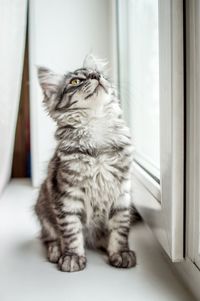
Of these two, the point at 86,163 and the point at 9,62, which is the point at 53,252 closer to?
the point at 86,163

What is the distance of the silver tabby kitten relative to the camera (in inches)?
37.1

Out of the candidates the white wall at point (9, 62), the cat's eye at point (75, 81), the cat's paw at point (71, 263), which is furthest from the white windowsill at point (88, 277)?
the cat's eye at point (75, 81)

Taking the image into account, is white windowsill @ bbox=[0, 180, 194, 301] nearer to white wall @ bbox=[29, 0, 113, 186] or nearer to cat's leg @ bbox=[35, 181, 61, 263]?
cat's leg @ bbox=[35, 181, 61, 263]

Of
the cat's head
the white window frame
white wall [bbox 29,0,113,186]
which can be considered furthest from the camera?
white wall [bbox 29,0,113,186]

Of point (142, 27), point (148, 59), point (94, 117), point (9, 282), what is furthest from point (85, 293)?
point (142, 27)

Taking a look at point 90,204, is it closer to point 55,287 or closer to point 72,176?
point 72,176

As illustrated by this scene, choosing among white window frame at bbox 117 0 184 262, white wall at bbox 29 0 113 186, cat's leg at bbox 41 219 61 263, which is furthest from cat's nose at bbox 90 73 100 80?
white wall at bbox 29 0 113 186

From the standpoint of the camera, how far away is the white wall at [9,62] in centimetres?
119

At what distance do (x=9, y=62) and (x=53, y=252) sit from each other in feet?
1.97

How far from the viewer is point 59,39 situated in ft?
4.88

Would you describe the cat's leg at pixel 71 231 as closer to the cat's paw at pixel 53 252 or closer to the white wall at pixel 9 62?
the cat's paw at pixel 53 252

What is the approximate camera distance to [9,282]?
0.89 meters

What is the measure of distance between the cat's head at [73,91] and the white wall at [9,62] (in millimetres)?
273

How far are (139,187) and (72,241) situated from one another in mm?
303
